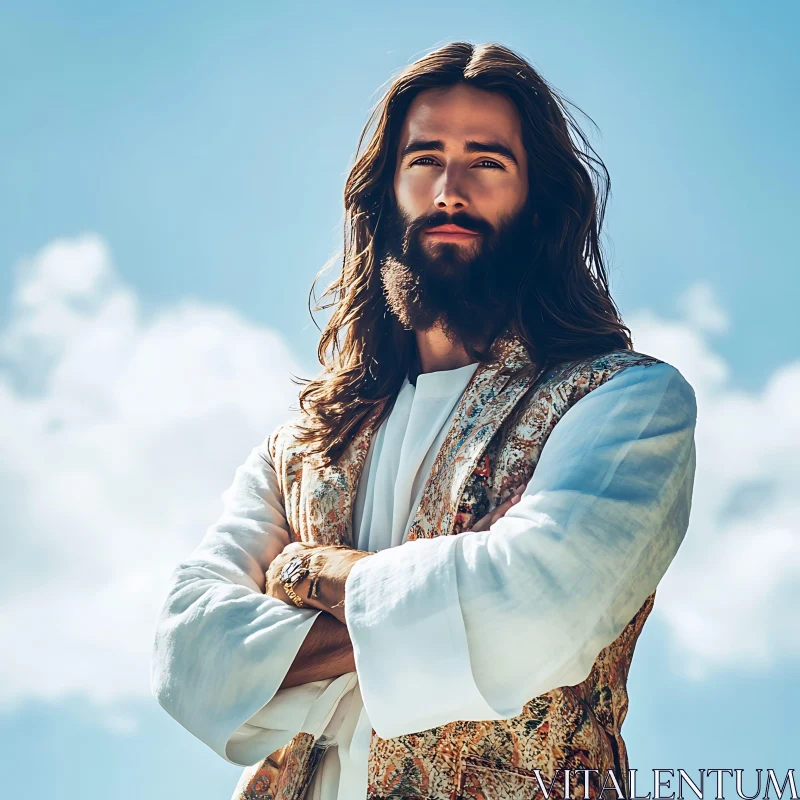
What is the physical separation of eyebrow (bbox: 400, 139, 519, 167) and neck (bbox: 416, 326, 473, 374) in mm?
681

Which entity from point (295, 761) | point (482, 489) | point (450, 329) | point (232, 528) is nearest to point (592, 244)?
point (450, 329)

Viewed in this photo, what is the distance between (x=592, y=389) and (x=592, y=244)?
1.08 m

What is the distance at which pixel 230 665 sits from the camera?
390cm

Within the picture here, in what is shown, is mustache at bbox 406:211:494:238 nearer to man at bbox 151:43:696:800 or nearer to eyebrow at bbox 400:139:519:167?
man at bbox 151:43:696:800

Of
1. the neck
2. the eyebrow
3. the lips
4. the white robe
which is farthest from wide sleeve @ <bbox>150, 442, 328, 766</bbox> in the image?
the eyebrow

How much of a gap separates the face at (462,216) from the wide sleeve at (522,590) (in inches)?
40.2

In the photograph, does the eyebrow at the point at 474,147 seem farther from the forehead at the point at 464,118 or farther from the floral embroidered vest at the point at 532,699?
the floral embroidered vest at the point at 532,699

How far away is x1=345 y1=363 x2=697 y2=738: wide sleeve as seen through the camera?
352 centimetres

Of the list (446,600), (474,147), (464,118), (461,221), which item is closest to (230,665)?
(446,600)

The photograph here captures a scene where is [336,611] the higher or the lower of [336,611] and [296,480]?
the lower

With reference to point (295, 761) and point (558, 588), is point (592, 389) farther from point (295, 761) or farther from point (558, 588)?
point (295, 761)

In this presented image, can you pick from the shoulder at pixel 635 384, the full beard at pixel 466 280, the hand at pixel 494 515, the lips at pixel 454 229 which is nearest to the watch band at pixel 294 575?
the hand at pixel 494 515

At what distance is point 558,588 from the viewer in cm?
356

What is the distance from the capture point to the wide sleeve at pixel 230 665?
3885 millimetres
